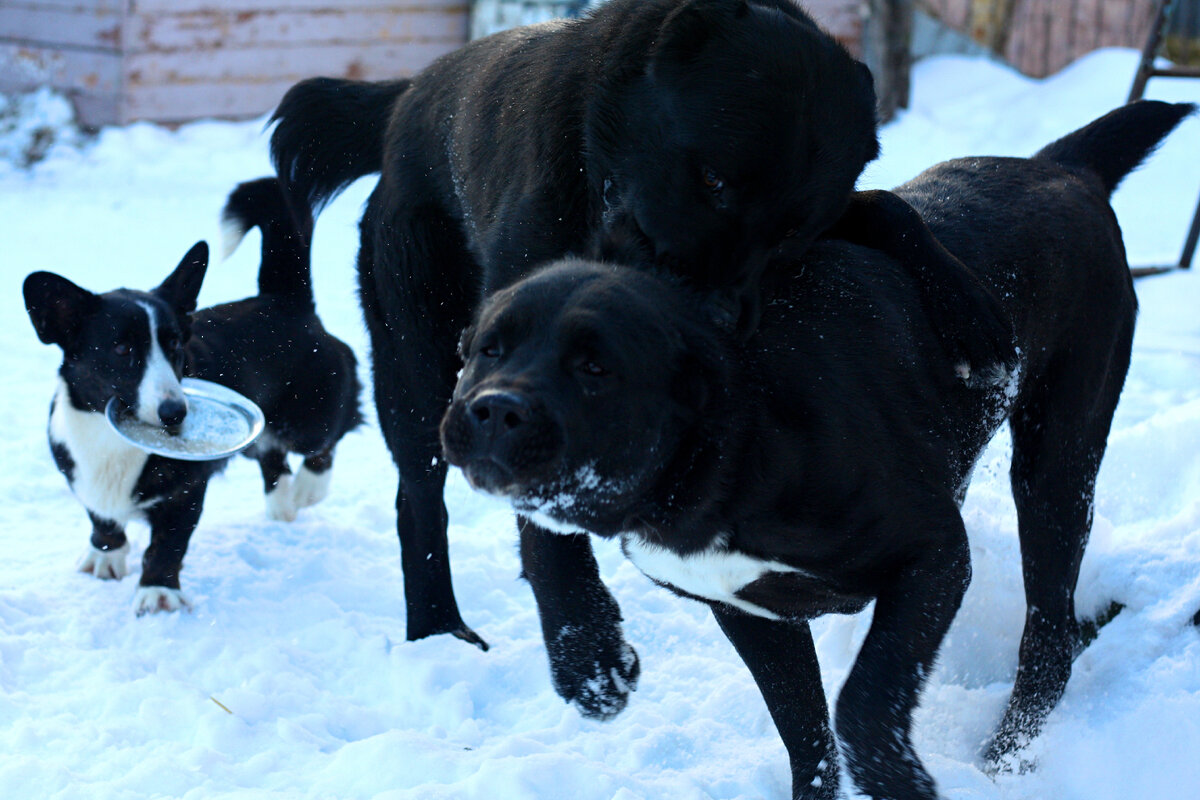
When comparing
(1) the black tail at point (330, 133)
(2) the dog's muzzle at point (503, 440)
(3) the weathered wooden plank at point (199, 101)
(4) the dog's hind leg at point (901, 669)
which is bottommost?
(3) the weathered wooden plank at point (199, 101)

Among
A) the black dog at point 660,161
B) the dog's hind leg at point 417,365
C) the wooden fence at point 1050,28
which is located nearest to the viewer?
the black dog at point 660,161

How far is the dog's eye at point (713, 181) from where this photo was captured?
8.48 ft

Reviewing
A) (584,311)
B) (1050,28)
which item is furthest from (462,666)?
(1050,28)

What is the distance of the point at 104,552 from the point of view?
4.18 metres

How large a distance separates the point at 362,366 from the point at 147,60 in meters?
5.44

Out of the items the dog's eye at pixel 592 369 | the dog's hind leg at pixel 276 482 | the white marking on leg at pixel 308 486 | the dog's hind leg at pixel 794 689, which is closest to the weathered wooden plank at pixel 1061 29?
the white marking on leg at pixel 308 486

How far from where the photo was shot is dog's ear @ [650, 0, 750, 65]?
8.84 ft

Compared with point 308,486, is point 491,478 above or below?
above

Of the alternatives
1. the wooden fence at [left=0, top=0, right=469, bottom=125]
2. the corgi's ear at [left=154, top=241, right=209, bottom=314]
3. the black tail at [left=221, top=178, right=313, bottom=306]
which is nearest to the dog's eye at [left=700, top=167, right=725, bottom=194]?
the black tail at [left=221, top=178, right=313, bottom=306]

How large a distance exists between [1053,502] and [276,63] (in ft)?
28.2

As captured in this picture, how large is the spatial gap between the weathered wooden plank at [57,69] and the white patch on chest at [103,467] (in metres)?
6.32

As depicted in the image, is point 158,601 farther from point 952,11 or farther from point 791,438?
point 952,11

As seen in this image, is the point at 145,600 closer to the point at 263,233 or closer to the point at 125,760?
the point at 125,760

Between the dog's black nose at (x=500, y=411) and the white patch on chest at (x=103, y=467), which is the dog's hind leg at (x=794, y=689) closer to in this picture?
the dog's black nose at (x=500, y=411)
